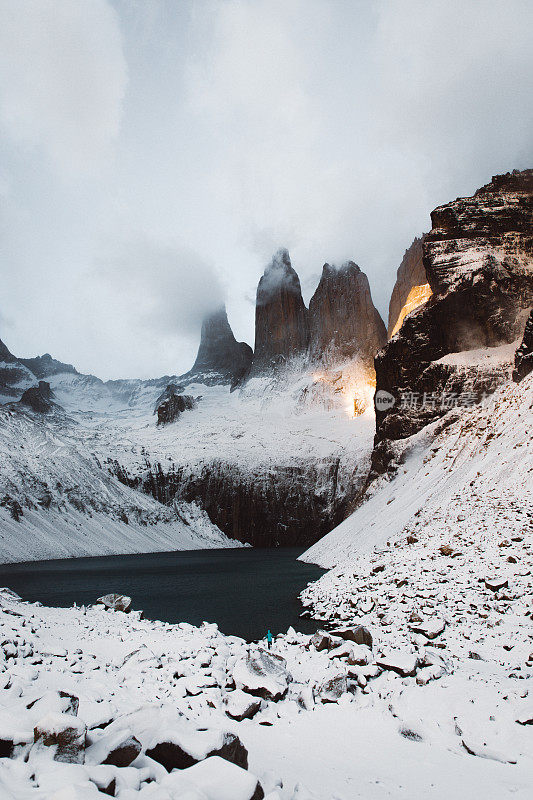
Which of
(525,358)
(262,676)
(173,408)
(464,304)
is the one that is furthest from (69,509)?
(262,676)

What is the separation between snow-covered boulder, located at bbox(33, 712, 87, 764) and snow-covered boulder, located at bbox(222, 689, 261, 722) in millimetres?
5040

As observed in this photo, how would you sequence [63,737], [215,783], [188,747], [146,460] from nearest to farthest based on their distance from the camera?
1. [215,783]
2. [63,737]
3. [188,747]
4. [146,460]

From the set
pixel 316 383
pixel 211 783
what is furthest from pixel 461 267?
pixel 316 383

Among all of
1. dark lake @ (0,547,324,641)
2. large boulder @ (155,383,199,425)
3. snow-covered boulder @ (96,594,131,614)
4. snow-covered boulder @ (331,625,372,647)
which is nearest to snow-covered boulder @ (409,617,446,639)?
snow-covered boulder @ (331,625,372,647)

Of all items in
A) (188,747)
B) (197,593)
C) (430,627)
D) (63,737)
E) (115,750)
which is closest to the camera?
(63,737)

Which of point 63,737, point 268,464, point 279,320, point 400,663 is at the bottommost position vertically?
point 268,464

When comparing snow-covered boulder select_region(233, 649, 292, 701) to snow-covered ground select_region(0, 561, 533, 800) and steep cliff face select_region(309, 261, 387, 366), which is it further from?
steep cliff face select_region(309, 261, 387, 366)

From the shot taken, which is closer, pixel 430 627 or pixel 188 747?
pixel 188 747

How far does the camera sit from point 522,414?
34375 mm

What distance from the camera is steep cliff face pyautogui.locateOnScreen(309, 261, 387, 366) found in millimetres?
147000

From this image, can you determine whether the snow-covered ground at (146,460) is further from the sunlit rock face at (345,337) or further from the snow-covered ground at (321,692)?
the snow-covered ground at (321,692)

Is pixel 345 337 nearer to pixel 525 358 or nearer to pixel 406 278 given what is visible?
pixel 406 278

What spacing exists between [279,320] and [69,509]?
104 metres

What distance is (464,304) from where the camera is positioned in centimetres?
5472
